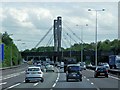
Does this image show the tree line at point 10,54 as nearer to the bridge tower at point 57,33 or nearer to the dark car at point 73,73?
the bridge tower at point 57,33

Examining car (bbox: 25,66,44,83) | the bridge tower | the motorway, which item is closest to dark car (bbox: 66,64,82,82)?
Result: the motorway

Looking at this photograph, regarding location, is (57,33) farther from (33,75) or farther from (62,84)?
(62,84)

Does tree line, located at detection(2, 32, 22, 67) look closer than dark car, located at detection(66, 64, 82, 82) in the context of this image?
No

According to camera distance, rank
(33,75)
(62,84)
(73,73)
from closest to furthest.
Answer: (62,84)
(33,75)
(73,73)

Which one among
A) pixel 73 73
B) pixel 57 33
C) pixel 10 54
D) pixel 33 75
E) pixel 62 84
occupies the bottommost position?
pixel 62 84

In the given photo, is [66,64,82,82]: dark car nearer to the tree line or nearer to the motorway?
the motorway

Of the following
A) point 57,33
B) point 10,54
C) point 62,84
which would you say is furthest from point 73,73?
point 57,33

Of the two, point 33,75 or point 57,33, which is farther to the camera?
point 57,33

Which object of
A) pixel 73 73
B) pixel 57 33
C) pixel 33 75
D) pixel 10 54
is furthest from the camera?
pixel 57 33

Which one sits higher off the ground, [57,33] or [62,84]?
[57,33]

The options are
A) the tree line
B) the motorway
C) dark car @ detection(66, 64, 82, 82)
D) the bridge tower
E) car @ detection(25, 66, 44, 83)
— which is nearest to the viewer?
the motorway

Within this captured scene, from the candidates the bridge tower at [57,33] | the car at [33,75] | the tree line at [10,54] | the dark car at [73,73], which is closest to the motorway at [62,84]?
the dark car at [73,73]

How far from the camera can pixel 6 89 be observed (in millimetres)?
31469

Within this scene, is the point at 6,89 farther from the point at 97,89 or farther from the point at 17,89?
the point at 97,89
